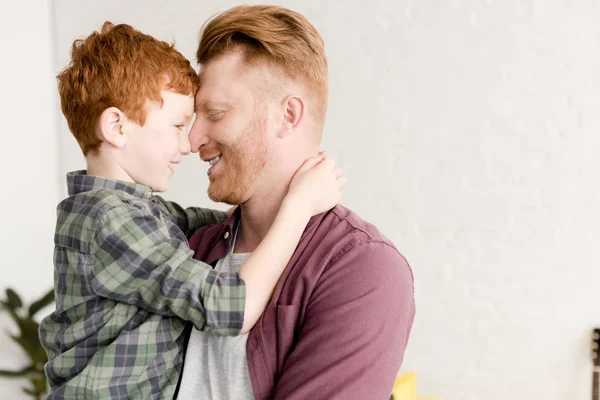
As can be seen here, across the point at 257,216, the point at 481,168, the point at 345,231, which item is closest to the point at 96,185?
the point at 257,216

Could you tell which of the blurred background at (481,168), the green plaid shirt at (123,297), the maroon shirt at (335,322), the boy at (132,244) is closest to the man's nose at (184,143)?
the boy at (132,244)

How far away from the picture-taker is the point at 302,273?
1.45 metres

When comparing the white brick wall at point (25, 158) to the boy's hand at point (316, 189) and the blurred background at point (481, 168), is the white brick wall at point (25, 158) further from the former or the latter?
the boy's hand at point (316, 189)

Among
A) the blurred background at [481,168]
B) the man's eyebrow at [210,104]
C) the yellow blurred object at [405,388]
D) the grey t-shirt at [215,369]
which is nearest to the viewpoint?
the grey t-shirt at [215,369]

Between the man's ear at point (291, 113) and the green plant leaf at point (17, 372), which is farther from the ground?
the man's ear at point (291, 113)

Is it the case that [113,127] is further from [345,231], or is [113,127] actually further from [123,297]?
[345,231]

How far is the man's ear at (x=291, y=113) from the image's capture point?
172cm

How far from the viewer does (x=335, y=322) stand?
137 centimetres

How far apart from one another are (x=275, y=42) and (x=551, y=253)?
2152 mm

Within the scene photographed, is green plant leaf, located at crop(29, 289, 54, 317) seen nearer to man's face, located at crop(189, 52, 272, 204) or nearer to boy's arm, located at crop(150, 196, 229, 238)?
boy's arm, located at crop(150, 196, 229, 238)

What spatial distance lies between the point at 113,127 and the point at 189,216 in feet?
1.36

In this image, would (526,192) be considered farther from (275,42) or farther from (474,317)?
(275,42)

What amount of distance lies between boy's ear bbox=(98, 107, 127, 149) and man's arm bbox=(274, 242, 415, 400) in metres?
0.52

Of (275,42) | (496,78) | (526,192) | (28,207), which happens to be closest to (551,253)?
(526,192)
